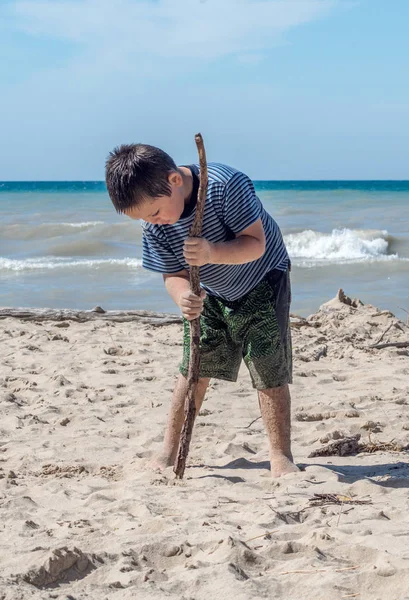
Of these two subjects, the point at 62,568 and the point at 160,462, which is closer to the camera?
the point at 62,568

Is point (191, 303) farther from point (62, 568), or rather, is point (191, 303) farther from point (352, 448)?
point (352, 448)

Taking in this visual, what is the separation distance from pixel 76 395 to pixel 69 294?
16.7ft

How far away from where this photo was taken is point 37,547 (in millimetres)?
2387

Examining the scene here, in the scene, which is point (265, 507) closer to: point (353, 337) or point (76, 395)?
point (76, 395)

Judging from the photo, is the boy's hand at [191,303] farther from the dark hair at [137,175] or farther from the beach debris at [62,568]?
the beach debris at [62,568]

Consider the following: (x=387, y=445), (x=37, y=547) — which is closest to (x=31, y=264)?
(x=387, y=445)

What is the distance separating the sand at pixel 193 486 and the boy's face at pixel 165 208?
1023 mm

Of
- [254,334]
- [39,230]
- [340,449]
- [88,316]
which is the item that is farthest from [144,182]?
[39,230]

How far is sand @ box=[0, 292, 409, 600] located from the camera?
2182 millimetres

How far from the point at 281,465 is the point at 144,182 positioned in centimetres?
129

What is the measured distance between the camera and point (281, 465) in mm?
3168

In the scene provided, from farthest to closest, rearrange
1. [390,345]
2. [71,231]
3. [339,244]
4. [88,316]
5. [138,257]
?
1. [71,231]
2. [339,244]
3. [138,257]
4. [88,316]
5. [390,345]

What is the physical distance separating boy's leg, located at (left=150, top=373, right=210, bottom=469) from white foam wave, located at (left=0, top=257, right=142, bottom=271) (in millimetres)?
8980

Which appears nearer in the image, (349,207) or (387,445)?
(387,445)
